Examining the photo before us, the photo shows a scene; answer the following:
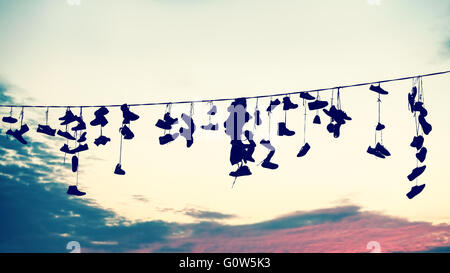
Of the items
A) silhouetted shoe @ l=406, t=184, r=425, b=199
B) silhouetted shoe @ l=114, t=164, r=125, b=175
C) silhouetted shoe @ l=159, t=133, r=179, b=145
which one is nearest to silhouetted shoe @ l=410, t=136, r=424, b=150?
silhouetted shoe @ l=406, t=184, r=425, b=199

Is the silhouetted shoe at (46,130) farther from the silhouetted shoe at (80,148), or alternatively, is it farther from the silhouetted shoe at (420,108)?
the silhouetted shoe at (420,108)

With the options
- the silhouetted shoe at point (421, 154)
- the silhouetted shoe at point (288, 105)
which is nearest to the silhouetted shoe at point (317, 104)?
the silhouetted shoe at point (288, 105)

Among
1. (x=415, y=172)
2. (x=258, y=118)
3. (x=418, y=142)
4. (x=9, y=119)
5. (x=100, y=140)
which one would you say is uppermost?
(x=9, y=119)

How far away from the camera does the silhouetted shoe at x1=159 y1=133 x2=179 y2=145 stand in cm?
650

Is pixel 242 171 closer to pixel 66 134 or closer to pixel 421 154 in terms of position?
pixel 421 154

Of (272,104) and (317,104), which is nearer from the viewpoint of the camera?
(317,104)

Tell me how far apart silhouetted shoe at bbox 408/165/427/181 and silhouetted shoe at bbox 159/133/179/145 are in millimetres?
3014

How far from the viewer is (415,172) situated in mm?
5734

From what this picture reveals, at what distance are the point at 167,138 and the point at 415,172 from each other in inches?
125

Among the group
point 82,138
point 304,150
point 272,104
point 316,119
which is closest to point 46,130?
point 82,138

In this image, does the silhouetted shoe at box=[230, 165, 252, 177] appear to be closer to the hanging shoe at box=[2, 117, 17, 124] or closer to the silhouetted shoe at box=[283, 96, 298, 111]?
the silhouetted shoe at box=[283, 96, 298, 111]

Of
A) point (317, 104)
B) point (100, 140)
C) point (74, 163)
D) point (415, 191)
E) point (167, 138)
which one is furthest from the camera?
point (74, 163)
